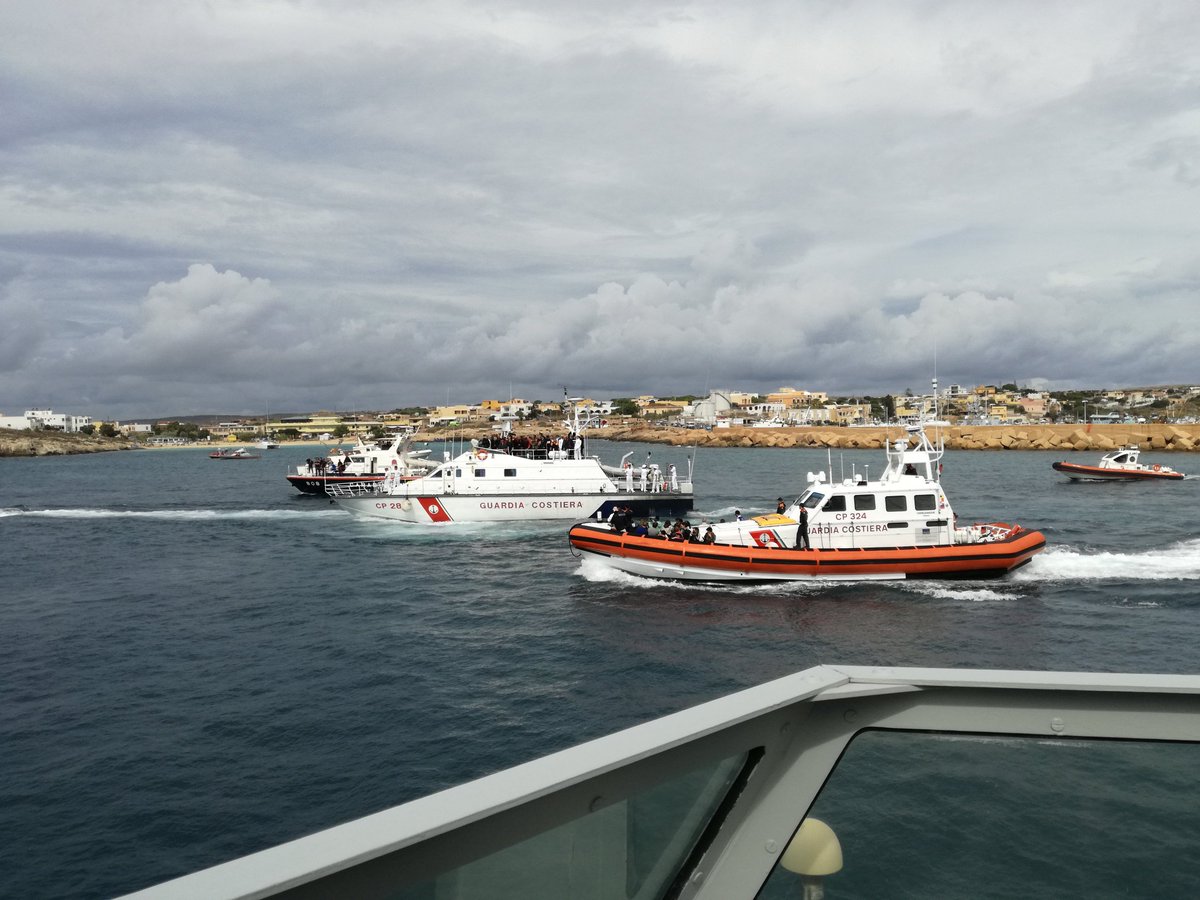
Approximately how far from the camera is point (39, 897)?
341 inches

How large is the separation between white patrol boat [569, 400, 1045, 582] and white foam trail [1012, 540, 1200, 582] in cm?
160

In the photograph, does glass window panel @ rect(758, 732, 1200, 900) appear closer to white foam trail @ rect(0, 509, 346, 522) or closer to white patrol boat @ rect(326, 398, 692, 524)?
white patrol boat @ rect(326, 398, 692, 524)

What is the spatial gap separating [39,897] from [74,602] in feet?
55.5

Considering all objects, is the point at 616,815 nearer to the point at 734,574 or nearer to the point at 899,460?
the point at 734,574

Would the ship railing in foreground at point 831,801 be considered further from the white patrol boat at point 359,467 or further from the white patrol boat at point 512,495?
the white patrol boat at point 359,467

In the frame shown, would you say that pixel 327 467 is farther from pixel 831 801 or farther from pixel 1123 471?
pixel 1123 471

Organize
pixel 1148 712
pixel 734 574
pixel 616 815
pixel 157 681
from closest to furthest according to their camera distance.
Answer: pixel 616 815
pixel 1148 712
pixel 157 681
pixel 734 574

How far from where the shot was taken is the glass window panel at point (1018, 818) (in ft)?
7.82

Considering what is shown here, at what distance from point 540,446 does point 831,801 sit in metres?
35.8

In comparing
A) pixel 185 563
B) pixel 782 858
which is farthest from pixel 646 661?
pixel 185 563

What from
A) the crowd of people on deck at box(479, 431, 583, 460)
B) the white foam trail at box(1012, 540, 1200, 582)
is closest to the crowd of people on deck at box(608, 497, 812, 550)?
the white foam trail at box(1012, 540, 1200, 582)

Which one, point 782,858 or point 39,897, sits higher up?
point 782,858

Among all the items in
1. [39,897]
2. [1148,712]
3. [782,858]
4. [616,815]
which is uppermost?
[1148,712]

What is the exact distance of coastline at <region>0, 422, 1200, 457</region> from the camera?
9700cm
